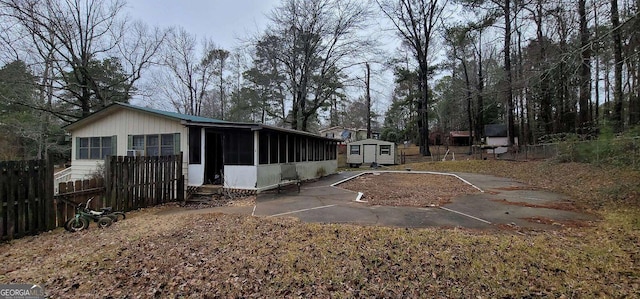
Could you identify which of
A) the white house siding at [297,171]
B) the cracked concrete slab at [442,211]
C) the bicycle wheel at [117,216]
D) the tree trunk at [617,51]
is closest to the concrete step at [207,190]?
the white house siding at [297,171]

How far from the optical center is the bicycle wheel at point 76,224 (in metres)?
5.55

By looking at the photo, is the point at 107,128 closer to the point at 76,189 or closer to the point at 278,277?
the point at 76,189

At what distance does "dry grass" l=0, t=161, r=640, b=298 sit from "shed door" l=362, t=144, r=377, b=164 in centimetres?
2061

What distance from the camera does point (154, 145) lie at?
413 inches

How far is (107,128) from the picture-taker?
1150cm

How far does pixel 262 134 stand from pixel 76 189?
4.95 m

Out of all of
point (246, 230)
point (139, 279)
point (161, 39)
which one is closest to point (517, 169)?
point (246, 230)

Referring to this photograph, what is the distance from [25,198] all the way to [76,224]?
3.01 ft

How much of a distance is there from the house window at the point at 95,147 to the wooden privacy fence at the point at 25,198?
6.50 metres

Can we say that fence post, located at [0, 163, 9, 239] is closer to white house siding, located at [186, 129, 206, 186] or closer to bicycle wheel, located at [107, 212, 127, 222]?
bicycle wheel, located at [107, 212, 127, 222]

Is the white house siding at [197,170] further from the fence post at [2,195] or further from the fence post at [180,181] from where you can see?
the fence post at [2,195]

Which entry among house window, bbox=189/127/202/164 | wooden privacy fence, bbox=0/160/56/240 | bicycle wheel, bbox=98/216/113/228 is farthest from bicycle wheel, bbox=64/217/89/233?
house window, bbox=189/127/202/164

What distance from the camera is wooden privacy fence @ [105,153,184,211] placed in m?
7.12

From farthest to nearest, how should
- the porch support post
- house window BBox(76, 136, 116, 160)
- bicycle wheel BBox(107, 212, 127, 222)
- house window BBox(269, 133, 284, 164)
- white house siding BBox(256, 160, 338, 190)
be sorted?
house window BBox(76, 136, 116, 160)
house window BBox(269, 133, 284, 164)
white house siding BBox(256, 160, 338, 190)
the porch support post
bicycle wheel BBox(107, 212, 127, 222)
